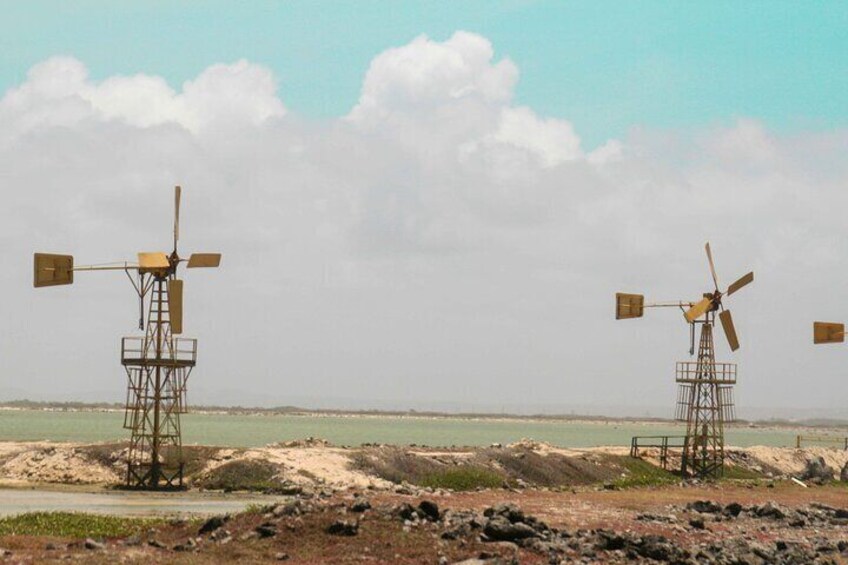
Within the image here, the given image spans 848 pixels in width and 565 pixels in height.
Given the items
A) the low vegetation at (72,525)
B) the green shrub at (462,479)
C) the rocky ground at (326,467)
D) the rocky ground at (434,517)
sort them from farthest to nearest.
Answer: the green shrub at (462,479) → the rocky ground at (326,467) → the low vegetation at (72,525) → the rocky ground at (434,517)

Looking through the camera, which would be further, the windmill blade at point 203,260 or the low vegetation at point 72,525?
the windmill blade at point 203,260

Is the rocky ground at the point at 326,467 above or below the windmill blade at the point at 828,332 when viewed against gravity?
below

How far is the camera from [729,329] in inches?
2512

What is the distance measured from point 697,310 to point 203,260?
2656cm

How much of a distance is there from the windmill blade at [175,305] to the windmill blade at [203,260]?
1.29 m

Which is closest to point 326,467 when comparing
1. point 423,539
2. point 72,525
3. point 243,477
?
point 243,477

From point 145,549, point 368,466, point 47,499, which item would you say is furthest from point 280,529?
point 368,466

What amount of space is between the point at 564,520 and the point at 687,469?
31.6m

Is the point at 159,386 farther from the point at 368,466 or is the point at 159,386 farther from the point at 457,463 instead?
the point at 457,463

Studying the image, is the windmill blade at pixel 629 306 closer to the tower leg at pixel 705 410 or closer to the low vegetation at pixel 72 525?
the tower leg at pixel 705 410

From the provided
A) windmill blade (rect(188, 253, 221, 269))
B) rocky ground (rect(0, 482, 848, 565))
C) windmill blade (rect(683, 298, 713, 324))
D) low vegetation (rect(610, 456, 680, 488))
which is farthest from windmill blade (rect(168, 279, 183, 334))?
windmill blade (rect(683, 298, 713, 324))

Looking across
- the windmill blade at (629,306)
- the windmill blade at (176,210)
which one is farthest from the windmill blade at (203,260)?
the windmill blade at (629,306)

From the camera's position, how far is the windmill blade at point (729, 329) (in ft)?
208

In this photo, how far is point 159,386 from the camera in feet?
164
